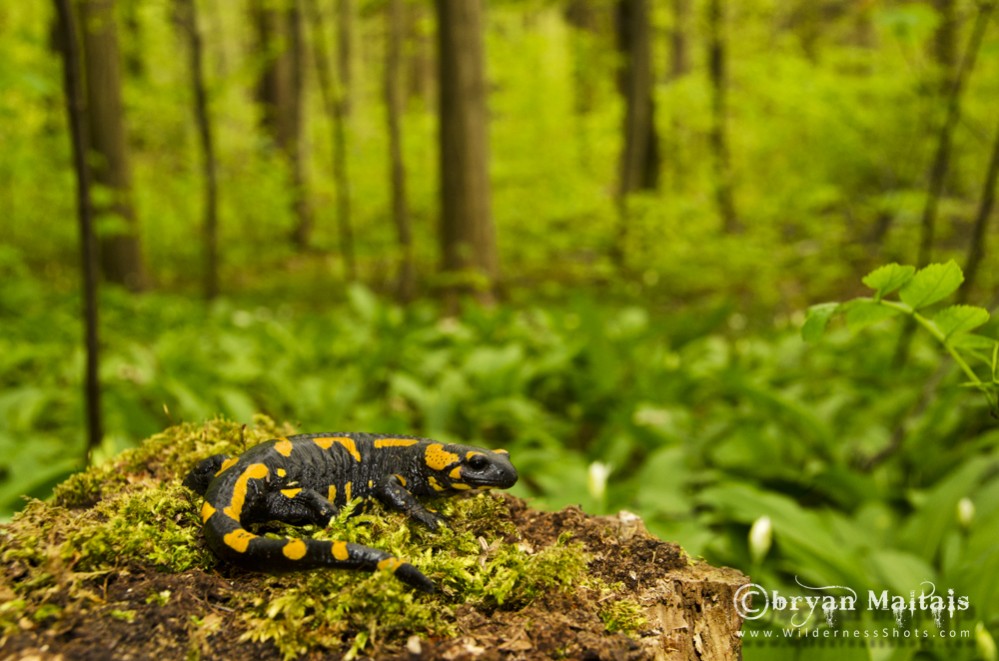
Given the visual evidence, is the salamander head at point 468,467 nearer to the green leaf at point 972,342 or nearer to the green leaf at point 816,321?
the green leaf at point 816,321

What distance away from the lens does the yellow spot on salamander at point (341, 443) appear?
6.99 feet

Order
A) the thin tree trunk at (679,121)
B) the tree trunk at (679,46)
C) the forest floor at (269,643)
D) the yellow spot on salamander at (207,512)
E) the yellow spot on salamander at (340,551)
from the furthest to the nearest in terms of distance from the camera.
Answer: the tree trunk at (679,46) < the thin tree trunk at (679,121) < the yellow spot on salamander at (207,512) < the yellow spot on salamander at (340,551) < the forest floor at (269,643)

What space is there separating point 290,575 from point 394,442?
1.93 feet

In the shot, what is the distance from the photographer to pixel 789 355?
7.44 metres

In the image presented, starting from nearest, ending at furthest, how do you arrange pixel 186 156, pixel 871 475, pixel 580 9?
pixel 871 475
pixel 186 156
pixel 580 9

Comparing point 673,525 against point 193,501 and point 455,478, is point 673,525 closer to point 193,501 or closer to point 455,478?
point 455,478

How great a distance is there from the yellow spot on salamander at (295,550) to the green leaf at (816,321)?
1497 millimetres

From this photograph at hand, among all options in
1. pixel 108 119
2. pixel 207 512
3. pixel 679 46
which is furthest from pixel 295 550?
pixel 679 46

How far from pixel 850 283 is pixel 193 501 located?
10.3 meters

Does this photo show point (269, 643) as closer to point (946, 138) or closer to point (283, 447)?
point (283, 447)

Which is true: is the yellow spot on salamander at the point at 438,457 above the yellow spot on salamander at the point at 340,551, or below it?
above

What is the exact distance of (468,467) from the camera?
2.05m

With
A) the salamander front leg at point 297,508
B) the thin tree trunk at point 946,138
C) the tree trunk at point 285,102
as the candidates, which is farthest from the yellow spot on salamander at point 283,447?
the tree trunk at point 285,102

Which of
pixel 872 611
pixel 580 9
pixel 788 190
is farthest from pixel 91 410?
pixel 580 9
